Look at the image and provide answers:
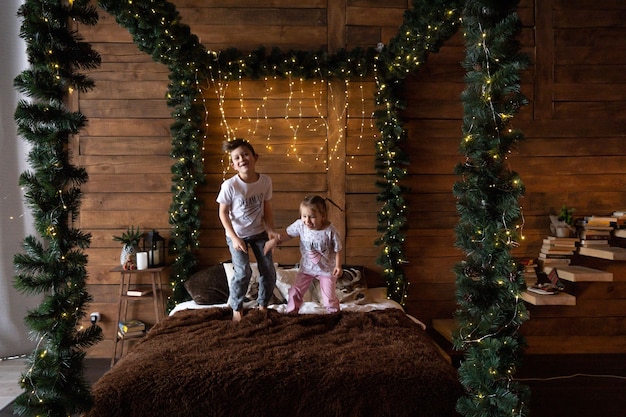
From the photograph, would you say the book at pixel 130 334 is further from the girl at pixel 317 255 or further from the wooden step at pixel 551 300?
the wooden step at pixel 551 300

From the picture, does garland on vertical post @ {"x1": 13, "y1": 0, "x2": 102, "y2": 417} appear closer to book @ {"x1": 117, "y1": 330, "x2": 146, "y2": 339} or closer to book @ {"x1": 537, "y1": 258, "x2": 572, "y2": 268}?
book @ {"x1": 117, "y1": 330, "x2": 146, "y2": 339}

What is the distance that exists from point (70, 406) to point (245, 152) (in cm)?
187

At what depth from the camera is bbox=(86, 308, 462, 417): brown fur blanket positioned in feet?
7.05

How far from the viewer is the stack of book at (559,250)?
4109 millimetres

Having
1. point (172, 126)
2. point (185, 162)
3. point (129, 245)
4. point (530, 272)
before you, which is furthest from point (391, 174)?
point (129, 245)

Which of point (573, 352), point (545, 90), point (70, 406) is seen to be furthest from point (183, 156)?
point (573, 352)

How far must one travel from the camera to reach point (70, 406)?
183 cm

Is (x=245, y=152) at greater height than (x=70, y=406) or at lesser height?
greater

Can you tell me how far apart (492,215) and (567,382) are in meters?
2.37

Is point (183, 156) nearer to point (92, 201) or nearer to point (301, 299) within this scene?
point (92, 201)

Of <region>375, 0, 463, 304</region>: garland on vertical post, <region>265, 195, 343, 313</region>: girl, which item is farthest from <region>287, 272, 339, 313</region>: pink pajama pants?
<region>375, 0, 463, 304</region>: garland on vertical post

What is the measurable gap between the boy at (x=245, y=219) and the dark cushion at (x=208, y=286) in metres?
0.42

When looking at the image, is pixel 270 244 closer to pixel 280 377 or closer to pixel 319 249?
pixel 319 249

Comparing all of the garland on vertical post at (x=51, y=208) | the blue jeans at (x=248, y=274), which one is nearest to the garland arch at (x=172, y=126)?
the garland on vertical post at (x=51, y=208)
